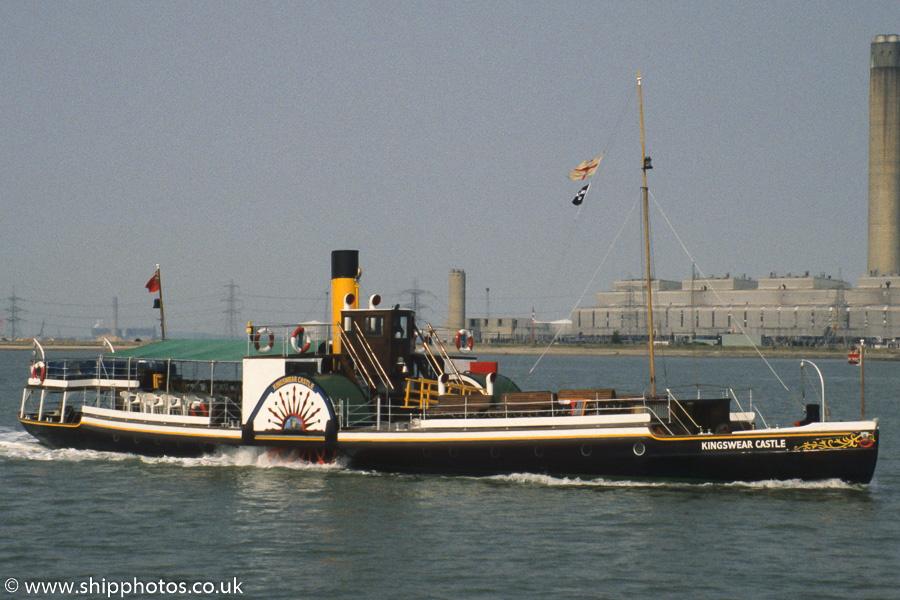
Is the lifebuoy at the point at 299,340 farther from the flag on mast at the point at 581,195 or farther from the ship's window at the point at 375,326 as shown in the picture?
the flag on mast at the point at 581,195

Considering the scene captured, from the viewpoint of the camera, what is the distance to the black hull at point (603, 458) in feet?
87.9

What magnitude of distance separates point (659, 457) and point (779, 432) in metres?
3.34

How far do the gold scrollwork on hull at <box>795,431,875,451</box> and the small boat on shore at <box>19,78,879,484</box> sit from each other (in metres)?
0.03

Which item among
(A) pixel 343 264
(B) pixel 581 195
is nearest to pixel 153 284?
(A) pixel 343 264

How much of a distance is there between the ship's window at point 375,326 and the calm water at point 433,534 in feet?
16.2

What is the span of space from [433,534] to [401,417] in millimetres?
9280

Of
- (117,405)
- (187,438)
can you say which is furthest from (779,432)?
(117,405)

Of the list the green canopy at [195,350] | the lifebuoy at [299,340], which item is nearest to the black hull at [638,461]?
the lifebuoy at [299,340]

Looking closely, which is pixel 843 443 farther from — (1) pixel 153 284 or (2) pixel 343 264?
(1) pixel 153 284

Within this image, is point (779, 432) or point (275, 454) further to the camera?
point (275, 454)

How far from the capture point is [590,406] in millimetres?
30094

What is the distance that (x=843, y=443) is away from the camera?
86.8 ft

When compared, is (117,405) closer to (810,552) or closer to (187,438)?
(187,438)

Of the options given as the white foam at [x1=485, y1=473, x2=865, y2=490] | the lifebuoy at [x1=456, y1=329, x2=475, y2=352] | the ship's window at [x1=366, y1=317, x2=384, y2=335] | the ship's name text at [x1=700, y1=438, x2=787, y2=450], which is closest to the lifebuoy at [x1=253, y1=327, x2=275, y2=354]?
the ship's window at [x1=366, y1=317, x2=384, y2=335]
